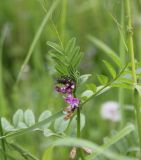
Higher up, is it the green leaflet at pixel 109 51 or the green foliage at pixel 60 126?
the green leaflet at pixel 109 51

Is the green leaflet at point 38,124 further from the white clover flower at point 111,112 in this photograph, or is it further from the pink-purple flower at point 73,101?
the white clover flower at point 111,112

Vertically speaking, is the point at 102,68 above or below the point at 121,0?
below

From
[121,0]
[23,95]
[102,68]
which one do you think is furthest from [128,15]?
[102,68]

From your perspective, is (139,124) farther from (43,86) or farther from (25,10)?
(25,10)

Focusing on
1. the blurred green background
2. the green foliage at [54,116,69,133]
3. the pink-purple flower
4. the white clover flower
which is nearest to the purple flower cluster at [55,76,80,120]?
the pink-purple flower

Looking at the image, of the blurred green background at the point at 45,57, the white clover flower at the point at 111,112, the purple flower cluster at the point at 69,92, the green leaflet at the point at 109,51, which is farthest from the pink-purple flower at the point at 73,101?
the white clover flower at the point at 111,112
